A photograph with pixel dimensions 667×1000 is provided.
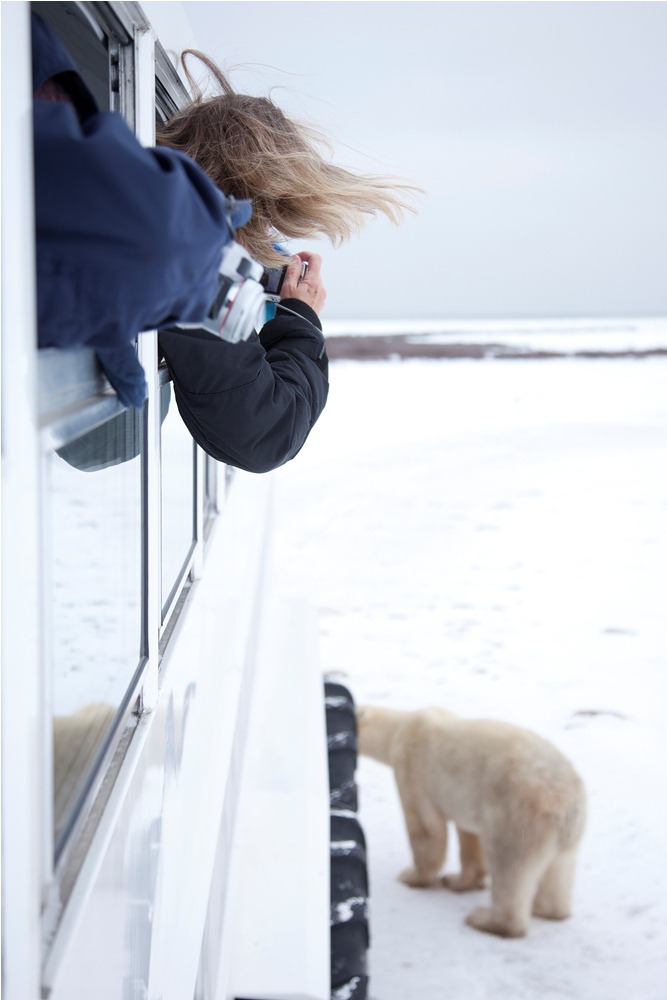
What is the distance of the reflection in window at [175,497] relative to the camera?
45.2 inches

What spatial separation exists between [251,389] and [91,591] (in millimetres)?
224

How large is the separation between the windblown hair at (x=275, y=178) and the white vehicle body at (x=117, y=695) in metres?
0.07

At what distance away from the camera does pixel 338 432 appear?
46.4 feet

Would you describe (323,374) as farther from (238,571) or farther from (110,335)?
(238,571)

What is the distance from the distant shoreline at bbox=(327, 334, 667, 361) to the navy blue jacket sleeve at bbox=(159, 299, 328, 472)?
2296cm

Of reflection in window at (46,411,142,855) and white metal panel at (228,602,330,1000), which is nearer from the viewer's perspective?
reflection in window at (46,411,142,855)

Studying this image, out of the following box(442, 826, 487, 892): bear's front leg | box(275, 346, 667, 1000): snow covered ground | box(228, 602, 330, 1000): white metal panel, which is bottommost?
box(275, 346, 667, 1000): snow covered ground

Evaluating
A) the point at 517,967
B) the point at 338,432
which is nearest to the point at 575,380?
the point at 338,432

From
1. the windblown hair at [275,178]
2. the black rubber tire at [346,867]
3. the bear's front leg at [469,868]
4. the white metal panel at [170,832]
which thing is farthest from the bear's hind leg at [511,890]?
the windblown hair at [275,178]

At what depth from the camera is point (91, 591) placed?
0.72m

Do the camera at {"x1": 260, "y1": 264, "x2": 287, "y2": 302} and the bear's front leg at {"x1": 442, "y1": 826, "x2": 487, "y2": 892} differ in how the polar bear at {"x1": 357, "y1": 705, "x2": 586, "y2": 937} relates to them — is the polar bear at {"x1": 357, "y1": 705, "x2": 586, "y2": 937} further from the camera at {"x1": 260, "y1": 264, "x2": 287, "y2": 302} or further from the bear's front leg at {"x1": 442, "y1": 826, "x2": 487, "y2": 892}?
the camera at {"x1": 260, "y1": 264, "x2": 287, "y2": 302}

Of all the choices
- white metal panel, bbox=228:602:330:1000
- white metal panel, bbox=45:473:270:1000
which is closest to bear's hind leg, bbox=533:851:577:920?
white metal panel, bbox=228:602:330:1000

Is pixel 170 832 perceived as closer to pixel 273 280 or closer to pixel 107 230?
pixel 273 280

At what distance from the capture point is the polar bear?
2.51 metres
